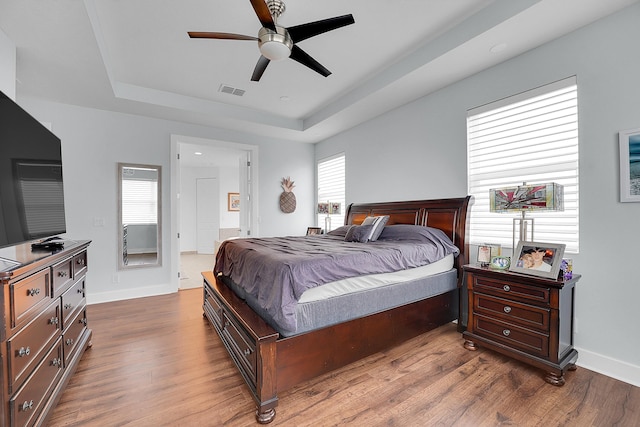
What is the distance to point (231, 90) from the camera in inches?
152

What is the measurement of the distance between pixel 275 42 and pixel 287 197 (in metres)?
3.59

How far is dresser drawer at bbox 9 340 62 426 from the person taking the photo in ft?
4.09

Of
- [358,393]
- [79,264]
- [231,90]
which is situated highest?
[231,90]

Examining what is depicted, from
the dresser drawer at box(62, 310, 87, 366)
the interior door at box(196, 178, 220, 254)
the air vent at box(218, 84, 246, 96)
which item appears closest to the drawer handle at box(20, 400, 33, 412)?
the dresser drawer at box(62, 310, 87, 366)

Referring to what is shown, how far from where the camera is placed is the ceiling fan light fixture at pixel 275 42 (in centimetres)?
208

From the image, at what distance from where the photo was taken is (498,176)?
2855 mm

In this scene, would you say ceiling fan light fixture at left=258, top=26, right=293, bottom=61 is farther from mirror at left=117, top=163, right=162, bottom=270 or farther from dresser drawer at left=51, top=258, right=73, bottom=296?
mirror at left=117, top=163, right=162, bottom=270

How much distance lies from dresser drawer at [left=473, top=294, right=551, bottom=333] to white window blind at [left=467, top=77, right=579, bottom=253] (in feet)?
2.33

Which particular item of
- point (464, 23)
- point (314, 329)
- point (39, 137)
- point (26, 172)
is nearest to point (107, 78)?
point (39, 137)

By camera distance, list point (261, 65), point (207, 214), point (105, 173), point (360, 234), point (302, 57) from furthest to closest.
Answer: point (207, 214) → point (105, 173) → point (360, 234) → point (261, 65) → point (302, 57)

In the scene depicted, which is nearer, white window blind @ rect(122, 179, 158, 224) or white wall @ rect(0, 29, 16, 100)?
white wall @ rect(0, 29, 16, 100)

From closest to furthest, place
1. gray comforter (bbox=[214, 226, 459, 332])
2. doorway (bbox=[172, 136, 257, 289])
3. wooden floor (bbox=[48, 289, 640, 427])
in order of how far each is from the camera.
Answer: wooden floor (bbox=[48, 289, 640, 427])
gray comforter (bbox=[214, 226, 459, 332])
doorway (bbox=[172, 136, 257, 289])

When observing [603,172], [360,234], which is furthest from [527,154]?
[360,234]

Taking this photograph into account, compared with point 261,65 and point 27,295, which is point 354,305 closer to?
point 27,295
